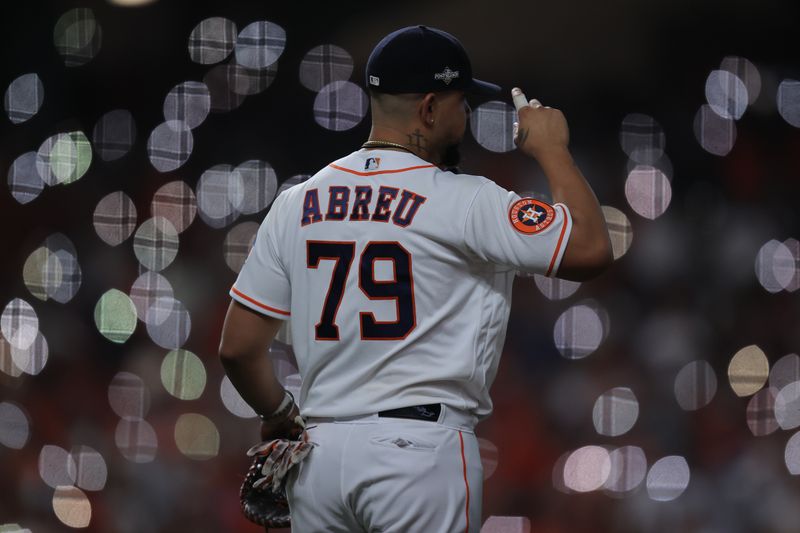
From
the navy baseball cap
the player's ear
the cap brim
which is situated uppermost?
the navy baseball cap

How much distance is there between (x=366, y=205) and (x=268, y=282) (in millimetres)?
186

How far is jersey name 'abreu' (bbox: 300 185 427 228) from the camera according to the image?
126cm

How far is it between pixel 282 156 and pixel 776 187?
75.7 inches

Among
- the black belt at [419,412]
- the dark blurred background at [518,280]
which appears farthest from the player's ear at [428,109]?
the dark blurred background at [518,280]

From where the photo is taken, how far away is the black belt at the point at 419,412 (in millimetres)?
1241

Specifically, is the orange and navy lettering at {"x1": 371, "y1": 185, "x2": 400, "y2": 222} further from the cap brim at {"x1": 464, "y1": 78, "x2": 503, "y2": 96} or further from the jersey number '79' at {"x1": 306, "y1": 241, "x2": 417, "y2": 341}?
the cap brim at {"x1": 464, "y1": 78, "x2": 503, "y2": 96}

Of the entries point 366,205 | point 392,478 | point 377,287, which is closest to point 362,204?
point 366,205

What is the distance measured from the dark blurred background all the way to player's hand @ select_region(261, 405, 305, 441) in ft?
7.19

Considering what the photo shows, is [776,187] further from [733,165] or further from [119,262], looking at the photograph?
[119,262]

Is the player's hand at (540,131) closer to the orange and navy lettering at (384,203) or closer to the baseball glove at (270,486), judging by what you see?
the orange and navy lettering at (384,203)

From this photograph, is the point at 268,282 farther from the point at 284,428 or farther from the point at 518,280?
the point at 518,280

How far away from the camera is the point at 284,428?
1.50 m

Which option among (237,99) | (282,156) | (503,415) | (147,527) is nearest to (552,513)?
(503,415)

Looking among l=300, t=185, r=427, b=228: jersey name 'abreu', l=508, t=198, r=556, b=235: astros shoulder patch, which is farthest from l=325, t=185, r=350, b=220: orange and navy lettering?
l=508, t=198, r=556, b=235: astros shoulder patch
